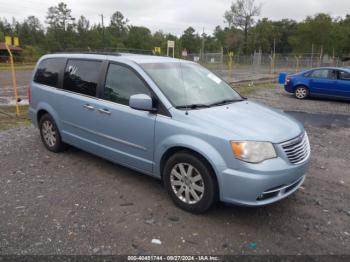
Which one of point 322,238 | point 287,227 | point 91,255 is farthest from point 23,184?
point 322,238

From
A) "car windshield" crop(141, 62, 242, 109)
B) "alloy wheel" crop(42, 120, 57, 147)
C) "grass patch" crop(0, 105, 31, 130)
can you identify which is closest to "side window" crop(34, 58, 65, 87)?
"alloy wheel" crop(42, 120, 57, 147)

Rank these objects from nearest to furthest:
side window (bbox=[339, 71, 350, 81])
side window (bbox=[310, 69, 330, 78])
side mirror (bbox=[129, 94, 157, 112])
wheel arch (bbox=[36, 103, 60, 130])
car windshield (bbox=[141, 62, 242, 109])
Result: side mirror (bbox=[129, 94, 157, 112]), car windshield (bbox=[141, 62, 242, 109]), wheel arch (bbox=[36, 103, 60, 130]), side window (bbox=[339, 71, 350, 81]), side window (bbox=[310, 69, 330, 78])

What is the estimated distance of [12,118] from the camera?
29.2ft

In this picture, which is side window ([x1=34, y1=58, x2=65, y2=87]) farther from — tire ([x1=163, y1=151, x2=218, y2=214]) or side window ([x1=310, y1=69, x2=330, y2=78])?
side window ([x1=310, y1=69, x2=330, y2=78])

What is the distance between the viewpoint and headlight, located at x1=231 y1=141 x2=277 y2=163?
136 inches

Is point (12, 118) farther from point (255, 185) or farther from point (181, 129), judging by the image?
point (255, 185)

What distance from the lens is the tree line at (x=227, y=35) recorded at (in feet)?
199

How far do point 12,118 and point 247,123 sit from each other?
725 centimetres

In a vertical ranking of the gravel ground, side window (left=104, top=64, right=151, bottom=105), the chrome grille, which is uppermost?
side window (left=104, top=64, right=151, bottom=105)

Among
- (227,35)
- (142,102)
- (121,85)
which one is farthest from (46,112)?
(227,35)

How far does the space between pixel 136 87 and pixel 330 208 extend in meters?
2.91

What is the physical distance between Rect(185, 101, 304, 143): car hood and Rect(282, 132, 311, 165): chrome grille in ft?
0.20

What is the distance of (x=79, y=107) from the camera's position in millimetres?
5090

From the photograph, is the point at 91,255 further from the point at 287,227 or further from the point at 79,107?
the point at 79,107
